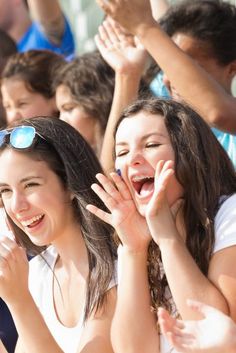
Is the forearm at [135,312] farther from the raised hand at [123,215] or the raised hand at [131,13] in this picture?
the raised hand at [131,13]

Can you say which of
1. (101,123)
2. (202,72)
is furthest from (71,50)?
(202,72)

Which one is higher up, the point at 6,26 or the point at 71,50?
the point at 6,26

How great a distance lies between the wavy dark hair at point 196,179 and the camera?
2.60 meters

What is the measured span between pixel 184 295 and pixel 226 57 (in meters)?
1.39

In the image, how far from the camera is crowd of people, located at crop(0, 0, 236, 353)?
2.44 meters

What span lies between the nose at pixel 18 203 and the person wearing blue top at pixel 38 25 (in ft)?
6.68

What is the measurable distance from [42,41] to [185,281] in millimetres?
2824

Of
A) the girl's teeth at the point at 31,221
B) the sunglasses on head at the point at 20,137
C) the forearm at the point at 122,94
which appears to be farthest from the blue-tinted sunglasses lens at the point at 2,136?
the forearm at the point at 122,94

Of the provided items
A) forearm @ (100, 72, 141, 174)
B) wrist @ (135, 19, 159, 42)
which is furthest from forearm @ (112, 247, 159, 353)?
forearm @ (100, 72, 141, 174)

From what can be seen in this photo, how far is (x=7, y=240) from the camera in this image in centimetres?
269

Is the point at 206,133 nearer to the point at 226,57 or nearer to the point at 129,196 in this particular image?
the point at 129,196

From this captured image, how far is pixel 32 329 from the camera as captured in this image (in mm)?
2658

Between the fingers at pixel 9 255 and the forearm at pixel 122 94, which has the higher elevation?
the forearm at pixel 122 94

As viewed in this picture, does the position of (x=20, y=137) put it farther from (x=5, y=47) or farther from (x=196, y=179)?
(x=5, y=47)
